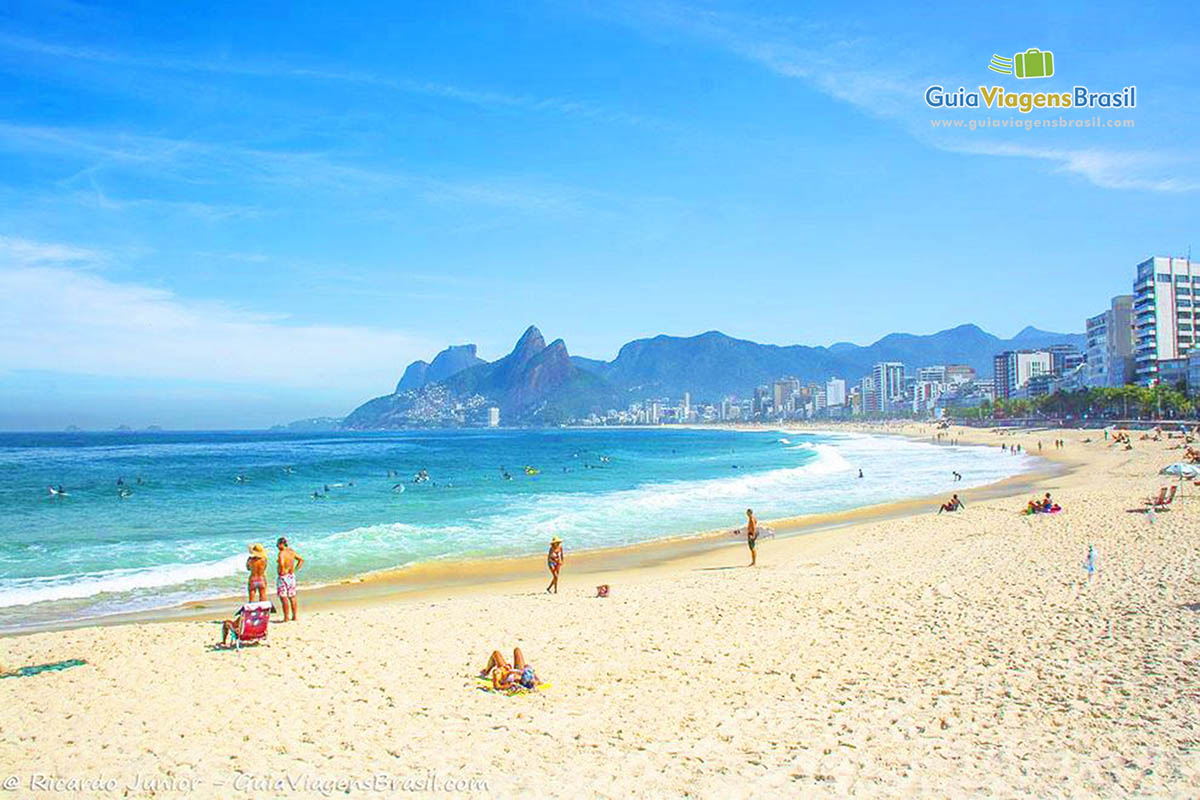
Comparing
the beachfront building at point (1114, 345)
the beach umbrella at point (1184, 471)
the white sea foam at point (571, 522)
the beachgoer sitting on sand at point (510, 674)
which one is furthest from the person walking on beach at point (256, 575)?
the beachfront building at point (1114, 345)

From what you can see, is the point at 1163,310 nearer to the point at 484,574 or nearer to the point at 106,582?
the point at 484,574

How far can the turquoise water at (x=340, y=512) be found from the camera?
17.2 m

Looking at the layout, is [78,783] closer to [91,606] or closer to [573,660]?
[573,660]

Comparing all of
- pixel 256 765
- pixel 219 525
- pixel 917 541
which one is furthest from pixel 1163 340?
pixel 256 765

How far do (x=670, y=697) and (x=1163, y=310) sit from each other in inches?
4831

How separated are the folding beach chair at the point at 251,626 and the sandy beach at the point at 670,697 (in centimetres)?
32

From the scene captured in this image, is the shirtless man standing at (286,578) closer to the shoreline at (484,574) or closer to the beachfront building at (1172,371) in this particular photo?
the shoreline at (484,574)

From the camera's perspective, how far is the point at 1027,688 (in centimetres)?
752

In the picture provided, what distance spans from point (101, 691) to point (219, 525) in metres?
19.8

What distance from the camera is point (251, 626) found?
1006 cm

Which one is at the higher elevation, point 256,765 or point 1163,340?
point 1163,340

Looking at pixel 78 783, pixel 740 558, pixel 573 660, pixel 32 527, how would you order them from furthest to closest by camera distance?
pixel 32 527, pixel 740 558, pixel 573 660, pixel 78 783

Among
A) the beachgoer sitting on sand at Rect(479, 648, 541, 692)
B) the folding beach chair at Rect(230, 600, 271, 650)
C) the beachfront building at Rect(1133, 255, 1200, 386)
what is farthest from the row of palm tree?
the folding beach chair at Rect(230, 600, 271, 650)

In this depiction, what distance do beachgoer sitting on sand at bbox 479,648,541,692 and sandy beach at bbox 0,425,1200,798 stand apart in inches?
9.1
